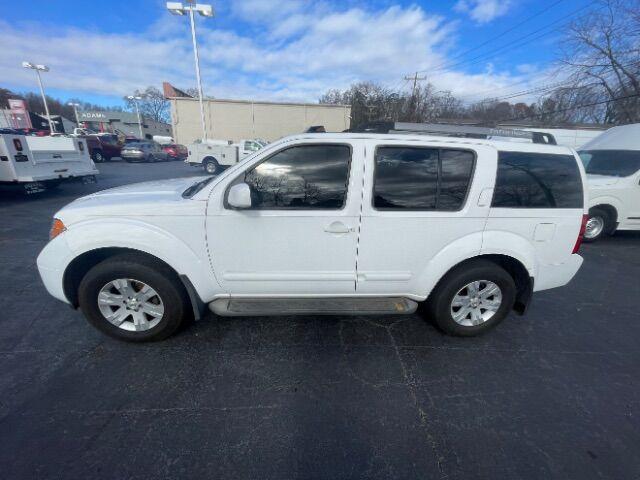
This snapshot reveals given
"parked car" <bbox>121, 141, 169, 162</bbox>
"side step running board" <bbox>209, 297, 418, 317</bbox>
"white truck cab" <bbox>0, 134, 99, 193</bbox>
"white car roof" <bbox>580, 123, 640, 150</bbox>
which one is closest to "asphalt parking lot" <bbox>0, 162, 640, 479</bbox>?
"side step running board" <bbox>209, 297, 418, 317</bbox>

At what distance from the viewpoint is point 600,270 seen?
477 cm

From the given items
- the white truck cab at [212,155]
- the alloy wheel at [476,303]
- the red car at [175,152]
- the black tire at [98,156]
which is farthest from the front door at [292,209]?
the red car at [175,152]

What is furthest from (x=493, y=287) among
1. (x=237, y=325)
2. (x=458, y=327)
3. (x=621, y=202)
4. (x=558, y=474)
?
(x=621, y=202)

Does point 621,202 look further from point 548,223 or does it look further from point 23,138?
point 23,138

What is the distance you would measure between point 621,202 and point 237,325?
7733mm

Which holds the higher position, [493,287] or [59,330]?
[493,287]

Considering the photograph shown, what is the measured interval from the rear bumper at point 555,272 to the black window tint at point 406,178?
1386 mm

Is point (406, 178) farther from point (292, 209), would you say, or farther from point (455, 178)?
point (292, 209)

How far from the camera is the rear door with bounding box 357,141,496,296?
8.16 ft

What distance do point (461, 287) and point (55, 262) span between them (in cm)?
370

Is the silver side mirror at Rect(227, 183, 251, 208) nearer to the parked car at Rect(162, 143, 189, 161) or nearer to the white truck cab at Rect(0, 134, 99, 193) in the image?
the white truck cab at Rect(0, 134, 99, 193)

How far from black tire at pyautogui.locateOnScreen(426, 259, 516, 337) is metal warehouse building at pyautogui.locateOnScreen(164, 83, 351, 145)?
33718 millimetres

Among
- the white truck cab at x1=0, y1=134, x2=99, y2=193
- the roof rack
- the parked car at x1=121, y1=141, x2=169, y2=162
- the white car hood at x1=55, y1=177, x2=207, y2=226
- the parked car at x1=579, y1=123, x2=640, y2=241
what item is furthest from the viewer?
the parked car at x1=121, y1=141, x2=169, y2=162

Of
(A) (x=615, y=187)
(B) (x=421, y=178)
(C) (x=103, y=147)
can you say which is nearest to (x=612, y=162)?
(A) (x=615, y=187)
